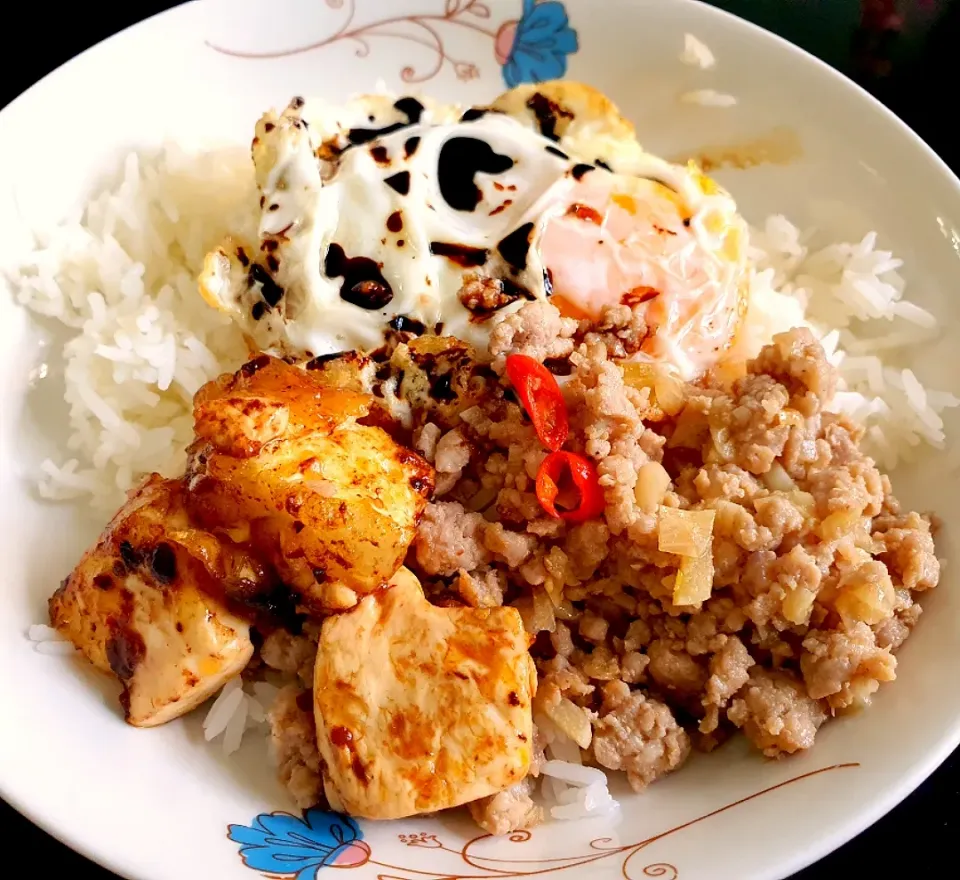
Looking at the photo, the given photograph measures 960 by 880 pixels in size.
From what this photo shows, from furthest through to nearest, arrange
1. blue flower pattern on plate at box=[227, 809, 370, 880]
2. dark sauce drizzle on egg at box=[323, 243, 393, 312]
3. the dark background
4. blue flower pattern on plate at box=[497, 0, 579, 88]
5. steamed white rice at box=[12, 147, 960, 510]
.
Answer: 1. the dark background
2. blue flower pattern on plate at box=[497, 0, 579, 88]
3. steamed white rice at box=[12, 147, 960, 510]
4. dark sauce drizzle on egg at box=[323, 243, 393, 312]
5. blue flower pattern on plate at box=[227, 809, 370, 880]

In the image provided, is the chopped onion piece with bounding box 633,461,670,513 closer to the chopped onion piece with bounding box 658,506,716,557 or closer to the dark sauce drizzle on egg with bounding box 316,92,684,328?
the chopped onion piece with bounding box 658,506,716,557

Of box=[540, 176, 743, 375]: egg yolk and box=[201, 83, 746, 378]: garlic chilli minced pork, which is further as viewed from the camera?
box=[540, 176, 743, 375]: egg yolk

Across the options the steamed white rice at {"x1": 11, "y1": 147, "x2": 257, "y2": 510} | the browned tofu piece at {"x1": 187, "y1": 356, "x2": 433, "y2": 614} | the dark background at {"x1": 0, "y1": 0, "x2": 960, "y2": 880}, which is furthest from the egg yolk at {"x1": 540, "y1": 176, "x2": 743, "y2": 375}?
the dark background at {"x1": 0, "y1": 0, "x2": 960, "y2": 880}

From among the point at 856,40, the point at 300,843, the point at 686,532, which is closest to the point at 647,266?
the point at 686,532

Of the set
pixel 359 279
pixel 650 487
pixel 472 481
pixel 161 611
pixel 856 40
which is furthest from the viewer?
pixel 856 40

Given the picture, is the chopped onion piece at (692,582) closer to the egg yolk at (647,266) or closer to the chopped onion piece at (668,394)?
the chopped onion piece at (668,394)

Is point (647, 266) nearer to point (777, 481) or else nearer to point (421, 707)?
point (777, 481)

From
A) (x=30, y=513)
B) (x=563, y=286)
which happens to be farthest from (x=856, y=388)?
(x=30, y=513)

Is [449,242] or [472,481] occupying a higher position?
[449,242]
